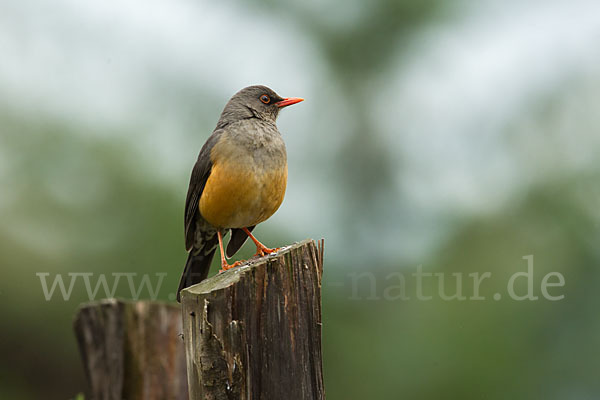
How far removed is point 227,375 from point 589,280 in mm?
7235

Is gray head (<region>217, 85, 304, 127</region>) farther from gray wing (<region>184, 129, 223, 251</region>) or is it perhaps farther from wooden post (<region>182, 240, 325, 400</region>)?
wooden post (<region>182, 240, 325, 400</region>)

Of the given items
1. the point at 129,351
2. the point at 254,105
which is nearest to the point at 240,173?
the point at 254,105

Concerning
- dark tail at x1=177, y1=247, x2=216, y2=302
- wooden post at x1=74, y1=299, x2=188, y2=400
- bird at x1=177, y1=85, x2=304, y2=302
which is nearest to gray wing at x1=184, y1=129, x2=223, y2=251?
bird at x1=177, y1=85, x2=304, y2=302

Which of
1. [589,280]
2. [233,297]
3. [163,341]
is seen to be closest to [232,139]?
[163,341]

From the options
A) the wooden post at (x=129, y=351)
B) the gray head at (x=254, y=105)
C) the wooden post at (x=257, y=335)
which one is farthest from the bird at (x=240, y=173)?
the wooden post at (x=257, y=335)

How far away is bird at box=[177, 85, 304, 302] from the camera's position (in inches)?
188

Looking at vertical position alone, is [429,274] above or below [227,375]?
above

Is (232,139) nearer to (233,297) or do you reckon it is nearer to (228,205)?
(228,205)

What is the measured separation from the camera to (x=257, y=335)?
2809 mm

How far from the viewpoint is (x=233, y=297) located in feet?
9.30

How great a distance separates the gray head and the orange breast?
689 millimetres

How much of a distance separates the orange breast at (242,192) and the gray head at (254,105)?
689 millimetres

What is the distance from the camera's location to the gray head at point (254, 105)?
5379 mm

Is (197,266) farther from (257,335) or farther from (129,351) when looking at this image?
(257,335)
